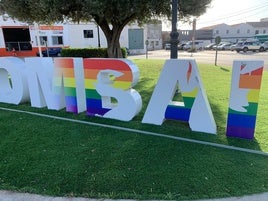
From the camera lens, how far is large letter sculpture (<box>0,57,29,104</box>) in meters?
6.20

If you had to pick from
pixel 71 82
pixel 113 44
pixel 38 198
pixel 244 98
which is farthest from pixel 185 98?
pixel 113 44

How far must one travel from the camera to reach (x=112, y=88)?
16.6 feet

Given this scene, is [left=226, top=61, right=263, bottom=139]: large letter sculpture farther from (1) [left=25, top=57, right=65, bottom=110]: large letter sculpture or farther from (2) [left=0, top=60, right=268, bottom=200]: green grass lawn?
(1) [left=25, top=57, right=65, bottom=110]: large letter sculpture

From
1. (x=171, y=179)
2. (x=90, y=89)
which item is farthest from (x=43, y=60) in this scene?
(x=171, y=179)

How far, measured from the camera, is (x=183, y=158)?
362 cm

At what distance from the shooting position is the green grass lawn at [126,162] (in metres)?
2.98

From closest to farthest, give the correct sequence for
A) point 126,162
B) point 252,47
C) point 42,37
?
point 126,162, point 42,37, point 252,47

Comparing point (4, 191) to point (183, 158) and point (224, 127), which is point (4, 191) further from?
point (224, 127)

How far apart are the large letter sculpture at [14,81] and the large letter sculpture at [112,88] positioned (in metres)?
2.13

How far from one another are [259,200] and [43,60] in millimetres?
5348

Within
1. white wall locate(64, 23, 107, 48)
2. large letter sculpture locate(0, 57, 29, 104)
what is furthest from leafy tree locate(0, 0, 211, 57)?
white wall locate(64, 23, 107, 48)

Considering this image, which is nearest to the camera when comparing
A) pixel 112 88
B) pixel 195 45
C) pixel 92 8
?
pixel 112 88

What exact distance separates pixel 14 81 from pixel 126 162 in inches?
175

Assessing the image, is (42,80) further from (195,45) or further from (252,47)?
(195,45)
